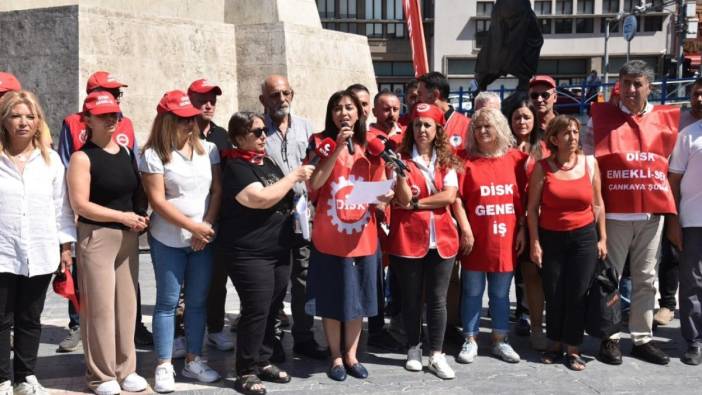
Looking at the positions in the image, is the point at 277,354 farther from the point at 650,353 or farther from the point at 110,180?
the point at 650,353

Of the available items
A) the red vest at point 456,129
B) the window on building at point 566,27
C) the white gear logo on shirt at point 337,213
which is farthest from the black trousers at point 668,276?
the window on building at point 566,27

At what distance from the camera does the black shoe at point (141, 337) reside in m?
5.39

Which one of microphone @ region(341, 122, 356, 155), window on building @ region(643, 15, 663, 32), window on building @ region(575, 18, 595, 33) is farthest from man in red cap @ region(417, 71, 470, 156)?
window on building @ region(643, 15, 663, 32)

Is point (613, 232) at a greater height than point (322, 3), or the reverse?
point (322, 3)

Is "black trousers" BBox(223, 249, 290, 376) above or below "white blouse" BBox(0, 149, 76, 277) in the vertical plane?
below

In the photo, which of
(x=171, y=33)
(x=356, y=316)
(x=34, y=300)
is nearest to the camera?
(x=34, y=300)

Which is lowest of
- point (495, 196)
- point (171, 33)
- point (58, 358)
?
point (58, 358)

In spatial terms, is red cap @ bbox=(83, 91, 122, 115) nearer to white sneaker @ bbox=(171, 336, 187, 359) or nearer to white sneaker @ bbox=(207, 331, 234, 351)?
white sneaker @ bbox=(171, 336, 187, 359)

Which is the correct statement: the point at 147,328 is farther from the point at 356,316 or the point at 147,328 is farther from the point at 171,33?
the point at 171,33

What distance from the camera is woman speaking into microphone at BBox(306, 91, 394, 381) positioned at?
454 centimetres

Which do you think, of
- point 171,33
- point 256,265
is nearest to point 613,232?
point 256,265

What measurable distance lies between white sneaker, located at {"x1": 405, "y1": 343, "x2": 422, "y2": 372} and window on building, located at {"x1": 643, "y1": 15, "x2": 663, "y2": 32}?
56.1 m

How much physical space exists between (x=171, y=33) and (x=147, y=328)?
4301 mm

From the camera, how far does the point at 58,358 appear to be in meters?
5.05
